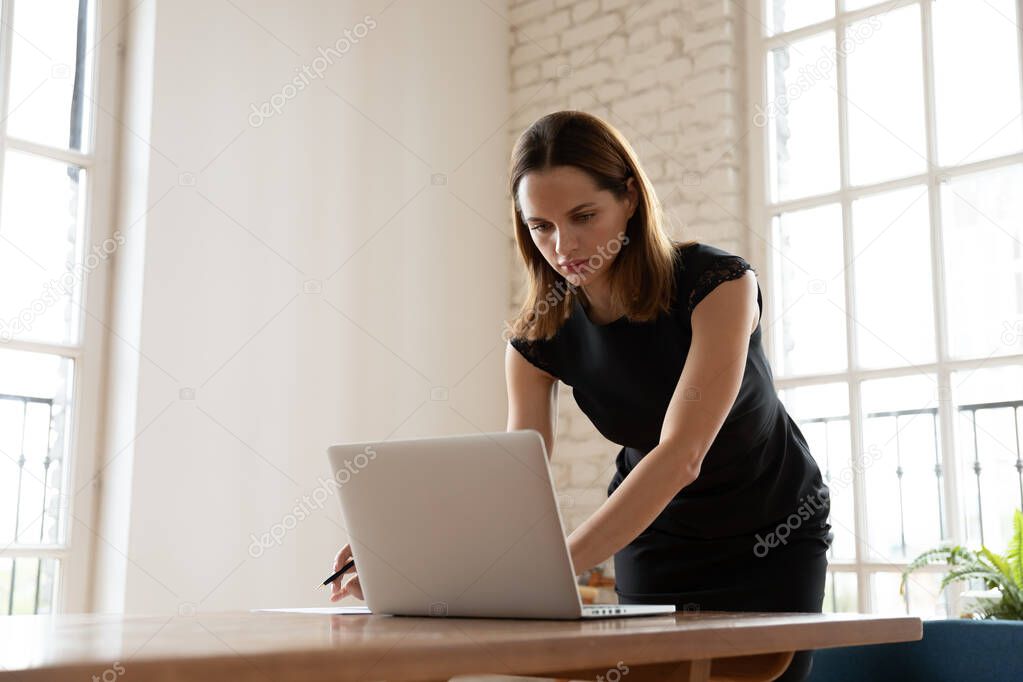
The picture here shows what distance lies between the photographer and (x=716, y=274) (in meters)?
1.64

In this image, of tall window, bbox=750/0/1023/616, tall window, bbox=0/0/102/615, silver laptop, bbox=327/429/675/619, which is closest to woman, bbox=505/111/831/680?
silver laptop, bbox=327/429/675/619

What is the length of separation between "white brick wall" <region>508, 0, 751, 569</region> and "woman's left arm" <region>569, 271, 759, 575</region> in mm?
2500

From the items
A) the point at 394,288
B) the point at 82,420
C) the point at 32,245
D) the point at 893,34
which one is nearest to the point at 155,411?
the point at 82,420

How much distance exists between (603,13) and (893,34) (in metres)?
1.27

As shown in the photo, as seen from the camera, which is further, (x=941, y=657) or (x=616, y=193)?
(x=941, y=657)

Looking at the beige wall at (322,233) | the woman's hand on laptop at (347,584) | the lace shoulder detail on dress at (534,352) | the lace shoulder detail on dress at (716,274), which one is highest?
the beige wall at (322,233)

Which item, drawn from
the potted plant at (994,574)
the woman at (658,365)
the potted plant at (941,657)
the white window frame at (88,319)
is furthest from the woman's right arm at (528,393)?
the white window frame at (88,319)

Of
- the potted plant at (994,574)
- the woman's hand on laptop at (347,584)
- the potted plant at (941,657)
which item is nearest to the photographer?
the woman's hand on laptop at (347,584)

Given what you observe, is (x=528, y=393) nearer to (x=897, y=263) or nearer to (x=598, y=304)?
(x=598, y=304)

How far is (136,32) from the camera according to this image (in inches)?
151

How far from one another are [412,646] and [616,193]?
1.00 metres

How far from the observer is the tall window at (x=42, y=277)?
3.49m

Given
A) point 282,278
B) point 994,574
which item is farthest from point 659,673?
point 282,278

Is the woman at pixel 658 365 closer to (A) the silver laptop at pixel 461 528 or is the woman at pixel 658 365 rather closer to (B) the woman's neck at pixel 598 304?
(B) the woman's neck at pixel 598 304
